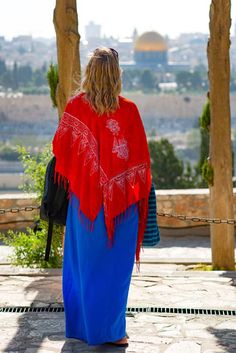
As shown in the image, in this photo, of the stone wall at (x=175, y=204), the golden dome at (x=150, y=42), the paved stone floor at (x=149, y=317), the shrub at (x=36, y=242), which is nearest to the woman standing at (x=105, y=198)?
the paved stone floor at (x=149, y=317)

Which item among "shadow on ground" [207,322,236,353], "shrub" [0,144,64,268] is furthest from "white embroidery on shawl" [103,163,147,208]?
"shrub" [0,144,64,268]

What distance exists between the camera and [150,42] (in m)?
115

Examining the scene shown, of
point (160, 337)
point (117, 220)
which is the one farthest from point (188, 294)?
point (117, 220)

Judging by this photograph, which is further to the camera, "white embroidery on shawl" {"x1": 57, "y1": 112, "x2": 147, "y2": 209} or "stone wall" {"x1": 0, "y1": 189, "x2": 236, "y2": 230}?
"stone wall" {"x1": 0, "y1": 189, "x2": 236, "y2": 230}

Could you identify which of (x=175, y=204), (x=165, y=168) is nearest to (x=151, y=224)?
(x=175, y=204)

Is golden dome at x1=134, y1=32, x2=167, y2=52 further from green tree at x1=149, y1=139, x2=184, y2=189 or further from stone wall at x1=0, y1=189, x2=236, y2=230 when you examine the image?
stone wall at x1=0, y1=189, x2=236, y2=230

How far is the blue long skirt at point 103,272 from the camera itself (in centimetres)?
362

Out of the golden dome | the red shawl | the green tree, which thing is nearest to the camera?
the red shawl

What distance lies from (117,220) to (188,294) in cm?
124

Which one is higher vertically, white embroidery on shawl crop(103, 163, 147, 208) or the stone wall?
white embroidery on shawl crop(103, 163, 147, 208)

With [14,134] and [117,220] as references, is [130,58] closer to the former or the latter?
[14,134]

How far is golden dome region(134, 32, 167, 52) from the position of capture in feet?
363

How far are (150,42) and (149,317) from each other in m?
112

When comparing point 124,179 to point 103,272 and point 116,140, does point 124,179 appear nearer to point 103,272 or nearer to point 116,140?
point 116,140
